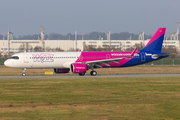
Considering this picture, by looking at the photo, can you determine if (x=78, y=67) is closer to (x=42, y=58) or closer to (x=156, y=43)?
(x=42, y=58)

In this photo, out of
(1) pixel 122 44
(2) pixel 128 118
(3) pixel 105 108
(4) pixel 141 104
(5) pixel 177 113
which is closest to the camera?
(2) pixel 128 118

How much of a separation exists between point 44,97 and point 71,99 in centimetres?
215

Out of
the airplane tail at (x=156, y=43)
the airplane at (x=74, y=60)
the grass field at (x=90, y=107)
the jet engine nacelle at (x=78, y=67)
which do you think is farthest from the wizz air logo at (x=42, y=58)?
the grass field at (x=90, y=107)

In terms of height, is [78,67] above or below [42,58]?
below

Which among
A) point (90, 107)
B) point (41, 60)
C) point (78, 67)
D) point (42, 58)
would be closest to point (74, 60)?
point (78, 67)

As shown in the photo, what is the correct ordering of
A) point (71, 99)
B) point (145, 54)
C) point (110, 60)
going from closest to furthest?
1. point (71, 99)
2. point (110, 60)
3. point (145, 54)

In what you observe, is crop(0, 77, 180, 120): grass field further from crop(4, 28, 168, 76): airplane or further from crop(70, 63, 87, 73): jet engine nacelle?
crop(4, 28, 168, 76): airplane

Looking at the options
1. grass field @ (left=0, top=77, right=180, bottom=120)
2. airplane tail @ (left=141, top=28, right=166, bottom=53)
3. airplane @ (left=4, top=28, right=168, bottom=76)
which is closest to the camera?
grass field @ (left=0, top=77, right=180, bottom=120)

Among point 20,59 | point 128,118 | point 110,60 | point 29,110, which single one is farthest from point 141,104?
point 20,59

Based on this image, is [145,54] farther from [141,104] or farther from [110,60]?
[141,104]

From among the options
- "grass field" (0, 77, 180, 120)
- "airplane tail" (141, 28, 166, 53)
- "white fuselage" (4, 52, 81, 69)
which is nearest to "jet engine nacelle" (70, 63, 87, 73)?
"white fuselage" (4, 52, 81, 69)

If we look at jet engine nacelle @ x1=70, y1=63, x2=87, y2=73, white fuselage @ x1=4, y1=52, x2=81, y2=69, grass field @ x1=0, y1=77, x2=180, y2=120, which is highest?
white fuselage @ x1=4, y1=52, x2=81, y2=69

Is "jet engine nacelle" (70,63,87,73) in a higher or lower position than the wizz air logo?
lower

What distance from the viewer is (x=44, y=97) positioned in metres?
19.1
